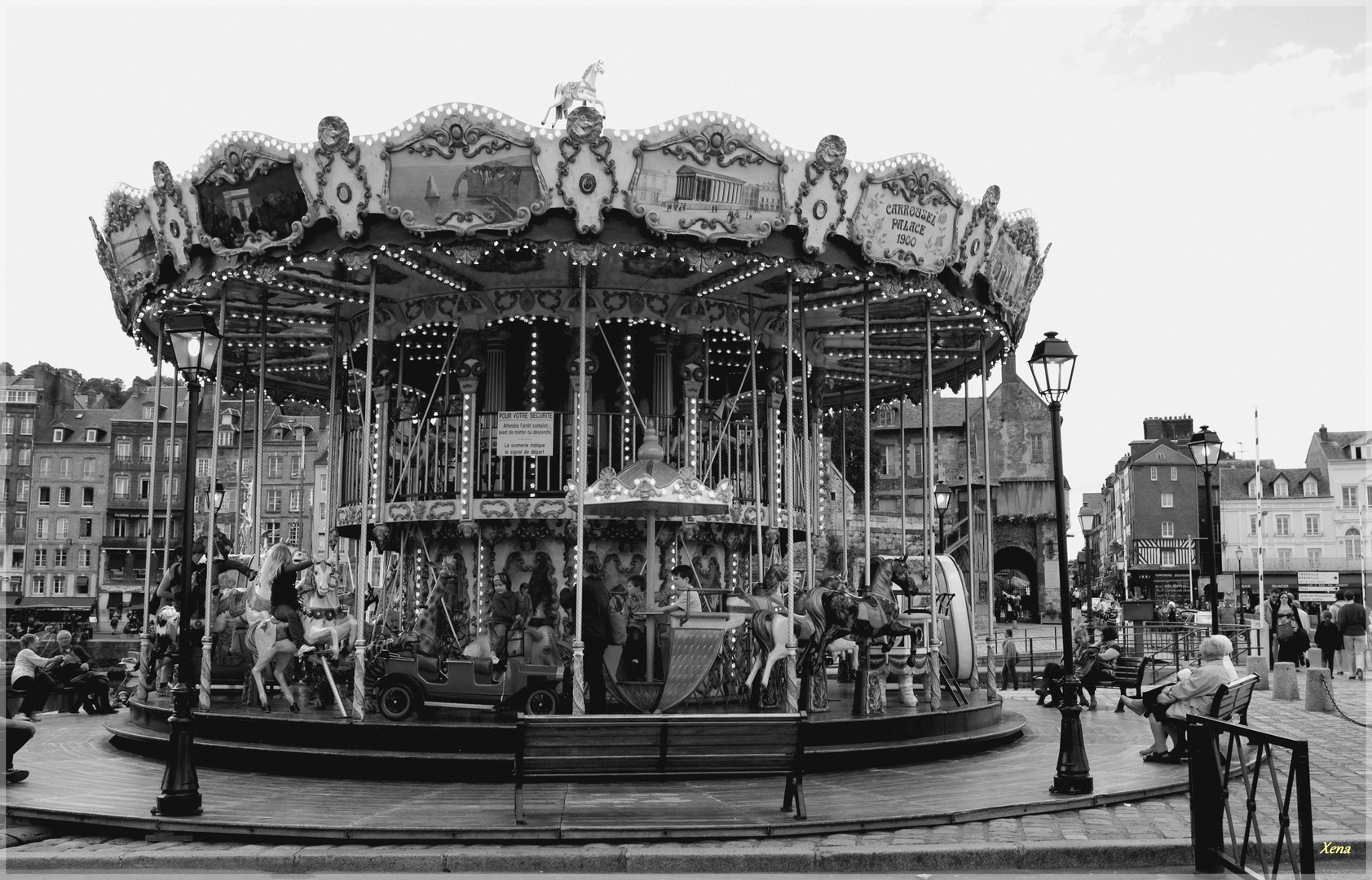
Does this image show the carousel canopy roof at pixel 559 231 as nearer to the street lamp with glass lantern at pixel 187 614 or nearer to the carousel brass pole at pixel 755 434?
the carousel brass pole at pixel 755 434

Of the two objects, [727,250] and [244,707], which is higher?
[727,250]

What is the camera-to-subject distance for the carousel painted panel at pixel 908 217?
14.5 m

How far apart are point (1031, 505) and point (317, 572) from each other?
54207 mm

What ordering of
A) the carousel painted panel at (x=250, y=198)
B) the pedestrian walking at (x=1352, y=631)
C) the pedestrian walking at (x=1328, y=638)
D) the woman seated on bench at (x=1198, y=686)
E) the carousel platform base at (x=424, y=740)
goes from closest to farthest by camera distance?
the woman seated on bench at (x=1198, y=686), the carousel platform base at (x=424, y=740), the carousel painted panel at (x=250, y=198), the pedestrian walking at (x=1328, y=638), the pedestrian walking at (x=1352, y=631)

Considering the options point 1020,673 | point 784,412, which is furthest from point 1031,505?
point 784,412

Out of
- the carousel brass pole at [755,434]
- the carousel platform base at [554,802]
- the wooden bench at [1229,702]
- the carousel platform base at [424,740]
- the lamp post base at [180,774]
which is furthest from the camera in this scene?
the carousel brass pole at [755,434]

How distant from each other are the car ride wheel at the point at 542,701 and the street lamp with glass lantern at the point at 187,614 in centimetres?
350

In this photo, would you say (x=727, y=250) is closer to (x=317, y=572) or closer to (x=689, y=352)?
(x=689, y=352)

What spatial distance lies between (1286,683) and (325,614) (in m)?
15.9

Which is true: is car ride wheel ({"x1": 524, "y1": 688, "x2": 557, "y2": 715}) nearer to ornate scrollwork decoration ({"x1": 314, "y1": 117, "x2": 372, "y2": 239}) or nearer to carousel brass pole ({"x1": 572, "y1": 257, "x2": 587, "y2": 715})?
carousel brass pole ({"x1": 572, "y1": 257, "x2": 587, "y2": 715})

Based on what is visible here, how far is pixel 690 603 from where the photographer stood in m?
15.2

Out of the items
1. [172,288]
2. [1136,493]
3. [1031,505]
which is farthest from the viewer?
[1136,493]

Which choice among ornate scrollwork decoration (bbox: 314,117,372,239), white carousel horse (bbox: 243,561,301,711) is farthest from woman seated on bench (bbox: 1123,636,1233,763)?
ornate scrollwork decoration (bbox: 314,117,372,239)

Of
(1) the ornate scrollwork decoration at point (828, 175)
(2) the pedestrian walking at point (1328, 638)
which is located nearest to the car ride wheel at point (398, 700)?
(1) the ornate scrollwork decoration at point (828, 175)
